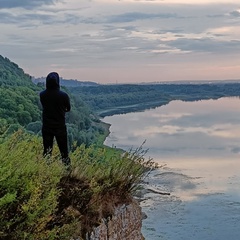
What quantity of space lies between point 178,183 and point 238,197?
7010 mm

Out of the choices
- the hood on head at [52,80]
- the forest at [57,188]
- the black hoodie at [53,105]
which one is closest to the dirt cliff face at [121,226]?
the forest at [57,188]

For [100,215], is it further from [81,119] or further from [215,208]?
[81,119]

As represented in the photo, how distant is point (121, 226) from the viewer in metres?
5.54

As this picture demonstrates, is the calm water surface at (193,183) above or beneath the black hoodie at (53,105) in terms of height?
beneath

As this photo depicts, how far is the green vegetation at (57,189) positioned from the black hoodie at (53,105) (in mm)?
334

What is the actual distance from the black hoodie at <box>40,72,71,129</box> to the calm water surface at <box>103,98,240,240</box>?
3.97ft

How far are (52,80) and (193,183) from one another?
30770 millimetres

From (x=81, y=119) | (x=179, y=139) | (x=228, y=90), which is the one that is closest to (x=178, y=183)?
(x=179, y=139)

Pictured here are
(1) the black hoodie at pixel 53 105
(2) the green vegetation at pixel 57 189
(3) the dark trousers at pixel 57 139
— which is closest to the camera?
(2) the green vegetation at pixel 57 189

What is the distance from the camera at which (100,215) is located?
16.9 feet

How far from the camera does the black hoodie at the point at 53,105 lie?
589 cm

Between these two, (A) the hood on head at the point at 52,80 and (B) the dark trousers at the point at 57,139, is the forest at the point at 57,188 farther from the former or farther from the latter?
(A) the hood on head at the point at 52,80

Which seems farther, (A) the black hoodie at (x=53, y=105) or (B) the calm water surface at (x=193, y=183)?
(B) the calm water surface at (x=193, y=183)

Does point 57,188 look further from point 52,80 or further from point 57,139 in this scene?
point 52,80
